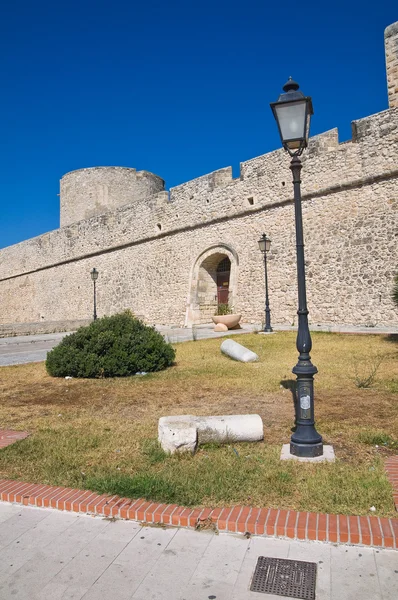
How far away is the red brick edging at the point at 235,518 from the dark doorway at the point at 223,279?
51.5 feet

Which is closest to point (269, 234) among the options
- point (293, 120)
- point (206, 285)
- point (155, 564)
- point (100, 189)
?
point (206, 285)

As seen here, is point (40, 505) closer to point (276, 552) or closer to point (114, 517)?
point (114, 517)

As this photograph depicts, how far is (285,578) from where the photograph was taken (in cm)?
217

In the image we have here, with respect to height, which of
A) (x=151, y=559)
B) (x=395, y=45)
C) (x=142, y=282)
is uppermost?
(x=395, y=45)

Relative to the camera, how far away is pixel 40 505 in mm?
3047

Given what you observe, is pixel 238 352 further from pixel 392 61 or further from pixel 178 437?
pixel 392 61

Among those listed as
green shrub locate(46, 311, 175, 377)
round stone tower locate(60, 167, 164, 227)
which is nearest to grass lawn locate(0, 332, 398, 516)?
green shrub locate(46, 311, 175, 377)

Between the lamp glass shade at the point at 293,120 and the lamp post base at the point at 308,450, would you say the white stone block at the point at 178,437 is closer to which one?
the lamp post base at the point at 308,450

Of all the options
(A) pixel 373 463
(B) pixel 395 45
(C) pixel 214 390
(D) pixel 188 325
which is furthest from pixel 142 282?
(A) pixel 373 463

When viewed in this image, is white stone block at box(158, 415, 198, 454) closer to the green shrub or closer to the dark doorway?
the green shrub

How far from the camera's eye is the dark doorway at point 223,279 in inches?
734

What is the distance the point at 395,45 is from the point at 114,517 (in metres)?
12.9

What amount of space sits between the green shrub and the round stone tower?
21.0 meters

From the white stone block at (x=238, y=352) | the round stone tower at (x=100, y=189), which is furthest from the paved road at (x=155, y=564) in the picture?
the round stone tower at (x=100, y=189)
